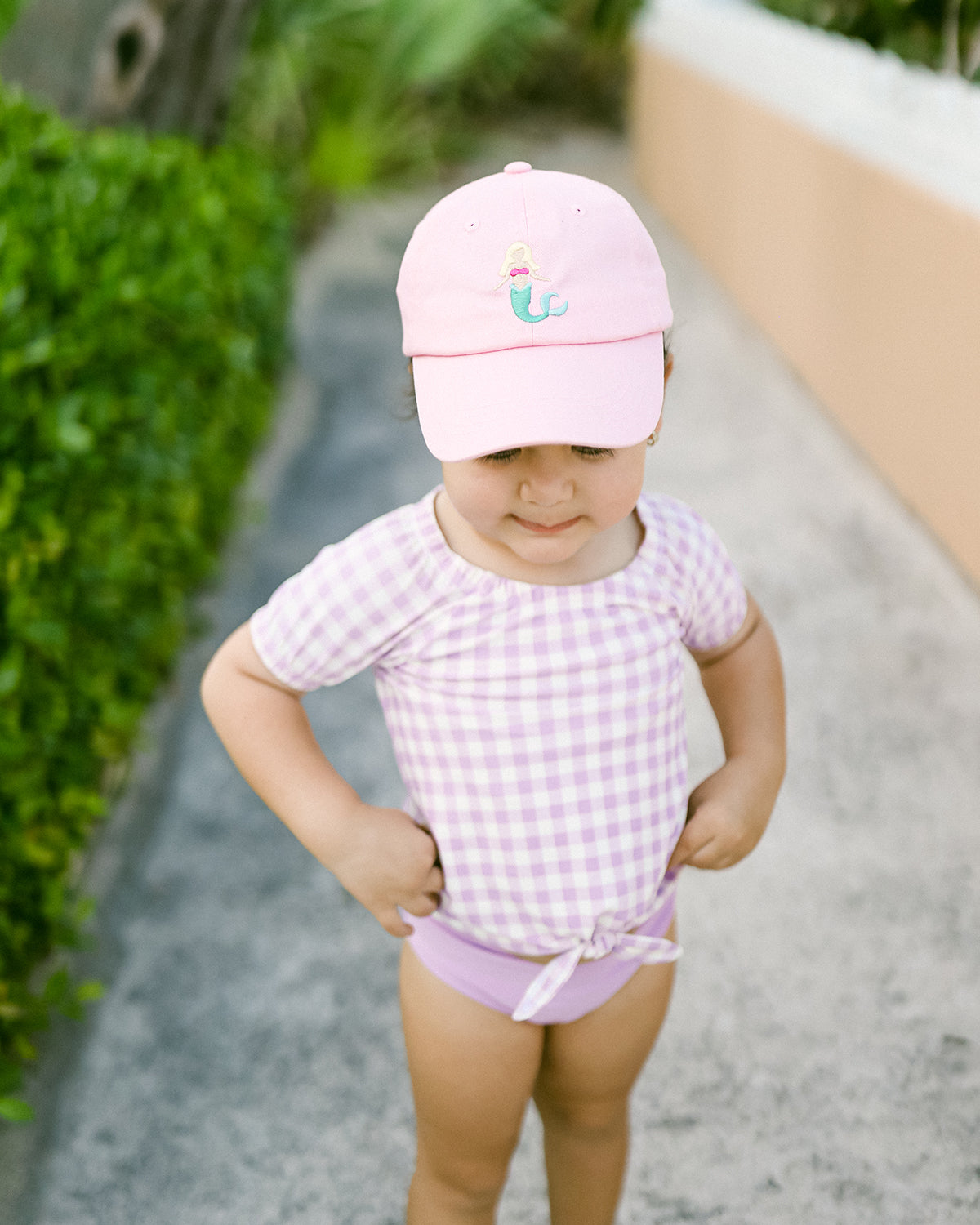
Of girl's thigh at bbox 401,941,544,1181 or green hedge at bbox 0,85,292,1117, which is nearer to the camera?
girl's thigh at bbox 401,941,544,1181

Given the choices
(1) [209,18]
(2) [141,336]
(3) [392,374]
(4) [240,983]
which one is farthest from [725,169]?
A: (4) [240,983]

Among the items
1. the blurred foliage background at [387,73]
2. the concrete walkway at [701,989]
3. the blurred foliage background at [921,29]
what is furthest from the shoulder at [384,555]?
the blurred foliage background at [387,73]

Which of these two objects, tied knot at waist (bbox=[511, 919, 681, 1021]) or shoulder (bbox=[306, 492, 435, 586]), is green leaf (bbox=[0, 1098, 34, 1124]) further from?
shoulder (bbox=[306, 492, 435, 586])

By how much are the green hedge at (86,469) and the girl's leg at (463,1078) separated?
68 centimetres

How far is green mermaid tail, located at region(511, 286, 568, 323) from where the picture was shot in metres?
1.16

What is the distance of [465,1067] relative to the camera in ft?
4.66

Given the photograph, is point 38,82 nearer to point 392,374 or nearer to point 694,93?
point 392,374

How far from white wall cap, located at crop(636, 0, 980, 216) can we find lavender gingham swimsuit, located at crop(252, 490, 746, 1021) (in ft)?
9.17

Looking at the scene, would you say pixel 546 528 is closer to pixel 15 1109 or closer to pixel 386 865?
pixel 386 865

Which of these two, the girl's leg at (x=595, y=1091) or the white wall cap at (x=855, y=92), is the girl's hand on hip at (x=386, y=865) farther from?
the white wall cap at (x=855, y=92)

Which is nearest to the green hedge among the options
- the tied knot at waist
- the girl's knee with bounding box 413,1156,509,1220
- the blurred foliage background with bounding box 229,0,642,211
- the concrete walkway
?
the concrete walkway

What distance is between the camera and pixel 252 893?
267 cm

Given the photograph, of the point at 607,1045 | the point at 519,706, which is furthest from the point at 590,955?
the point at 519,706

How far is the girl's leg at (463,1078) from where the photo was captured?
1.42 meters
